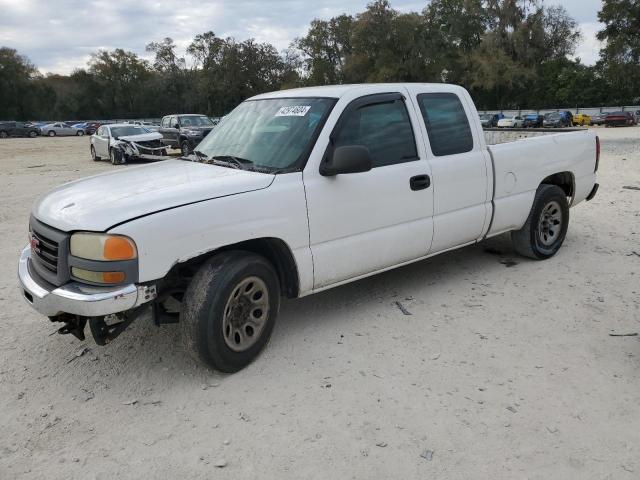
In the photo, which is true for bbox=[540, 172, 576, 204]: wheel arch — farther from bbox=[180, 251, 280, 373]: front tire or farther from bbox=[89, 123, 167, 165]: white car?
bbox=[89, 123, 167, 165]: white car

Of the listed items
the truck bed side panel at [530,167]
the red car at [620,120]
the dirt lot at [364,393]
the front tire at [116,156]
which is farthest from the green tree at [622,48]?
the dirt lot at [364,393]

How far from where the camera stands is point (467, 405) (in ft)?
10.3

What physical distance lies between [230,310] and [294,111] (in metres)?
1.64

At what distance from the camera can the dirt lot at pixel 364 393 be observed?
8.89ft

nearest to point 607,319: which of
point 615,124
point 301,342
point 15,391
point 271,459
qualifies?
point 301,342

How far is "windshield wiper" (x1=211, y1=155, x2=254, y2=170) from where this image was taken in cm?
386

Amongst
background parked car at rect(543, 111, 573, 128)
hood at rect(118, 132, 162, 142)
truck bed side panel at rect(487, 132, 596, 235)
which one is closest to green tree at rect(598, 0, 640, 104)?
background parked car at rect(543, 111, 573, 128)

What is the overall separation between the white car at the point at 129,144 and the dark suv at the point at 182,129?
2.61 metres

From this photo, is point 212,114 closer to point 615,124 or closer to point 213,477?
point 615,124

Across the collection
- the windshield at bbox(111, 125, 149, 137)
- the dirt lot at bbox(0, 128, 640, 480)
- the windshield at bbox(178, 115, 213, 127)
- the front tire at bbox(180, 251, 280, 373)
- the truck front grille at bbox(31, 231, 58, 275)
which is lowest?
the dirt lot at bbox(0, 128, 640, 480)

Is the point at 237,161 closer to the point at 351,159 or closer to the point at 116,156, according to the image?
the point at 351,159

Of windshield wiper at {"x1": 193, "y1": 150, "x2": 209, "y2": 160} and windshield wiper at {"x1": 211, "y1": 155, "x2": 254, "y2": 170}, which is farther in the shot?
windshield wiper at {"x1": 193, "y1": 150, "x2": 209, "y2": 160}

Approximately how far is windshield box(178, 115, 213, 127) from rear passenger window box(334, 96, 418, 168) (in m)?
20.3

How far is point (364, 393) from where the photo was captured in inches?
129
